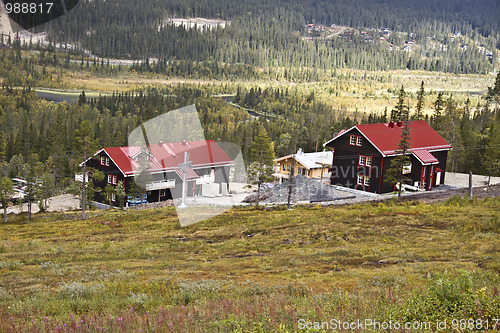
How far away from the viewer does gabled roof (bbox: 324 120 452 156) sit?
51375mm

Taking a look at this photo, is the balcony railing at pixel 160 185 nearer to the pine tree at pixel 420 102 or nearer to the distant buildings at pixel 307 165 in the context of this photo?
the distant buildings at pixel 307 165

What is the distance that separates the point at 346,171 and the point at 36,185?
33.4 metres

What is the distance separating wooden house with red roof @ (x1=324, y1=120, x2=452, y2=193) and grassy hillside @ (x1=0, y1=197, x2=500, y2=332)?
556 inches

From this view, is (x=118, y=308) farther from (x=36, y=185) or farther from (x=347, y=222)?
(x=36, y=185)

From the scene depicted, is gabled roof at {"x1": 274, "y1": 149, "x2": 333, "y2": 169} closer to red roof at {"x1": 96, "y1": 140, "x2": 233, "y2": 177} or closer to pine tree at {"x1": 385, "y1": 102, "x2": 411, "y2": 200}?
red roof at {"x1": 96, "y1": 140, "x2": 233, "y2": 177}

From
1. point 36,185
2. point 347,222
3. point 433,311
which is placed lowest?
point 36,185

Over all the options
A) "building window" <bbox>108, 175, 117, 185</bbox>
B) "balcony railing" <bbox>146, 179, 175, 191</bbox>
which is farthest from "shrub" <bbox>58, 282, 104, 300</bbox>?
"building window" <bbox>108, 175, 117, 185</bbox>

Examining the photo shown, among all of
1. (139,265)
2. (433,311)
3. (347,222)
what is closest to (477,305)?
(433,311)

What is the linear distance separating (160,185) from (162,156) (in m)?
3.91

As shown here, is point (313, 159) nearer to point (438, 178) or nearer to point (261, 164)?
point (261, 164)

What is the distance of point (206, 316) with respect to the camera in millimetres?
8414

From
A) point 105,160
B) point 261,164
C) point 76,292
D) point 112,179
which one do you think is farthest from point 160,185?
point 76,292

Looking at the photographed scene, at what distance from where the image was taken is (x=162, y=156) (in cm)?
6131

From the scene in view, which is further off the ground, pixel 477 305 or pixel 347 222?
pixel 477 305
